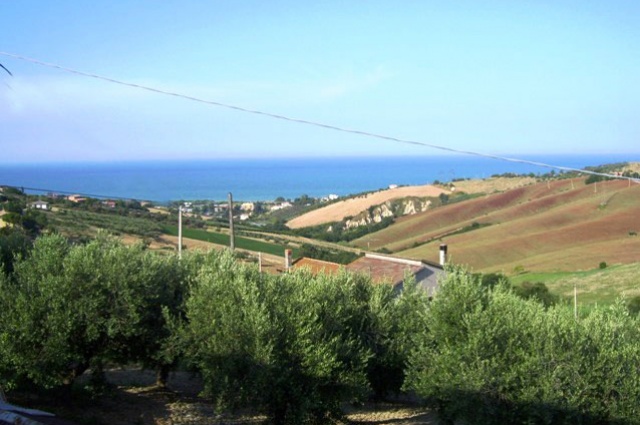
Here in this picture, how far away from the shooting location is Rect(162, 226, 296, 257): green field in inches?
1578

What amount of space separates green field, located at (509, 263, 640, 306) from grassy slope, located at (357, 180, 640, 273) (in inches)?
114

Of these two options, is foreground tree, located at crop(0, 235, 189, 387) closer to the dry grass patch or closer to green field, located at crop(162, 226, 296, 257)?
green field, located at crop(162, 226, 296, 257)

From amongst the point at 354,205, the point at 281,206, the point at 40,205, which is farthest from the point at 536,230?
the point at 40,205

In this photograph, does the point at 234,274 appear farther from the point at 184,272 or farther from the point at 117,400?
the point at 117,400

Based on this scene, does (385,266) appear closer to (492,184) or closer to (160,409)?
(160,409)

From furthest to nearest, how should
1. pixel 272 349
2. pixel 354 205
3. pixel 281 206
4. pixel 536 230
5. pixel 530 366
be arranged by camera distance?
pixel 281 206 < pixel 354 205 < pixel 536 230 < pixel 272 349 < pixel 530 366

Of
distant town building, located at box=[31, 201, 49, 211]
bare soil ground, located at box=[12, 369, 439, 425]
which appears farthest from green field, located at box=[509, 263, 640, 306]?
distant town building, located at box=[31, 201, 49, 211]

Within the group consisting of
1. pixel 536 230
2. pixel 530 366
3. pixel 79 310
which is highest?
pixel 536 230

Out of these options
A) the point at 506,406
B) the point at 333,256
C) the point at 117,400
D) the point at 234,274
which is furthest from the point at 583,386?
the point at 333,256

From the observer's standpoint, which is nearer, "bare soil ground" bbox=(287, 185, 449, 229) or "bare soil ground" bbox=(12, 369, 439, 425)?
"bare soil ground" bbox=(12, 369, 439, 425)

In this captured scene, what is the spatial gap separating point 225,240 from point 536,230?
3416cm

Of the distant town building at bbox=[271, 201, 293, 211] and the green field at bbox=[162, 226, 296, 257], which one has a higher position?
the distant town building at bbox=[271, 201, 293, 211]

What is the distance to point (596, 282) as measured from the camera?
43500mm

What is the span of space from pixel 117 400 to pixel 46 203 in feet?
74.5
